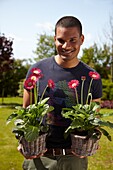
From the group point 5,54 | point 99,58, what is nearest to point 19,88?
point 5,54

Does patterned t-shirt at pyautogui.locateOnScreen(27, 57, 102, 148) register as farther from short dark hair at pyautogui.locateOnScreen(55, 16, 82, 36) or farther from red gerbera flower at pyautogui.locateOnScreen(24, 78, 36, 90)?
short dark hair at pyautogui.locateOnScreen(55, 16, 82, 36)

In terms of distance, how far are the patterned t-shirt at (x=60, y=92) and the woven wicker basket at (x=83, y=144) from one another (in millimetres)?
133

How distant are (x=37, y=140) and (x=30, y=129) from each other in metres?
0.09

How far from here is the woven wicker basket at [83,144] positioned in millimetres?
1538

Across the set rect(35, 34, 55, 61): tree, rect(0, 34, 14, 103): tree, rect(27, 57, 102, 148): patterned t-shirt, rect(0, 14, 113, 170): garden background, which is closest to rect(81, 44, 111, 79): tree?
rect(0, 14, 113, 170): garden background

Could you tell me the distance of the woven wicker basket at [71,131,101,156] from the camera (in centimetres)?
154

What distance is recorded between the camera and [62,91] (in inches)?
68.1

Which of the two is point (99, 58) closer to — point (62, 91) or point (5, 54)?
point (5, 54)

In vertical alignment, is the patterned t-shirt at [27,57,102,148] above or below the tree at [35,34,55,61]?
below

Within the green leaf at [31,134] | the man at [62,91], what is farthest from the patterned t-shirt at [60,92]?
the green leaf at [31,134]

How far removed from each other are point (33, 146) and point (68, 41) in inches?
25.5

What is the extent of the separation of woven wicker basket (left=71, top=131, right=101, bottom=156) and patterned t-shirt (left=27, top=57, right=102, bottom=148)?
5.2 inches

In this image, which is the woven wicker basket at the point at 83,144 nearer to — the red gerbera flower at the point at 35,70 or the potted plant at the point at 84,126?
the potted plant at the point at 84,126

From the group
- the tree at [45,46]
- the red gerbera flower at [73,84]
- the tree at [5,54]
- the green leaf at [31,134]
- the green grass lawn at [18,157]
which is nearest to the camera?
the green leaf at [31,134]
